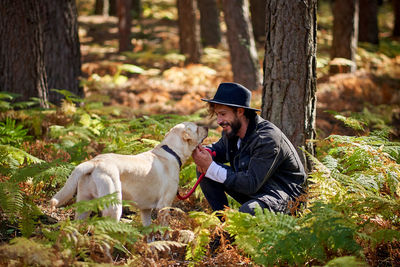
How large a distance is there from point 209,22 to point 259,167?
52.5 feet

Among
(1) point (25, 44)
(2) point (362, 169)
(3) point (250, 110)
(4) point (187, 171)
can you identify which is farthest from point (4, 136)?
(2) point (362, 169)

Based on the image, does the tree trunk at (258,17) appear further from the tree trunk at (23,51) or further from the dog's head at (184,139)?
the dog's head at (184,139)

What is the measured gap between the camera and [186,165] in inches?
261

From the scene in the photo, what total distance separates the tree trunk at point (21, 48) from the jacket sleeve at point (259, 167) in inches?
219

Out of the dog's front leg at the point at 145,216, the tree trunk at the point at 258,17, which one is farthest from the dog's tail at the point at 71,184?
the tree trunk at the point at 258,17

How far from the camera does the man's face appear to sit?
507 centimetres

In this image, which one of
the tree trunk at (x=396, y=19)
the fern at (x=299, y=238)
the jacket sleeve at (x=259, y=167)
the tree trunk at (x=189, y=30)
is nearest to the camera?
the fern at (x=299, y=238)

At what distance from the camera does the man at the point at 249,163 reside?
471 centimetres

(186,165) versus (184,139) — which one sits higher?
(184,139)

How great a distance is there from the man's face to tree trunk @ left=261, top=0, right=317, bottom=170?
Answer: 1135 millimetres

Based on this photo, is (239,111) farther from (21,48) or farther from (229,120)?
(21,48)

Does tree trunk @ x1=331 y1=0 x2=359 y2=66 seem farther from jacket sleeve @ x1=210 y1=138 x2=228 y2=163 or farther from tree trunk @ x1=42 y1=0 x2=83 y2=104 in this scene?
jacket sleeve @ x1=210 y1=138 x2=228 y2=163

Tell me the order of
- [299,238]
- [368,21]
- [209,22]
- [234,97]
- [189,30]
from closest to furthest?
[299,238] < [234,97] < [189,30] < [209,22] < [368,21]

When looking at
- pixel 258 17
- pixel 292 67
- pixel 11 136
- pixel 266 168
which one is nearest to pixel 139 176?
pixel 266 168
